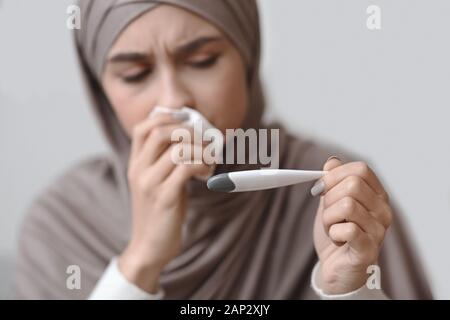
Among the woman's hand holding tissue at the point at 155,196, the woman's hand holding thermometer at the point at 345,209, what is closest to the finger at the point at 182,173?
the woman's hand holding tissue at the point at 155,196

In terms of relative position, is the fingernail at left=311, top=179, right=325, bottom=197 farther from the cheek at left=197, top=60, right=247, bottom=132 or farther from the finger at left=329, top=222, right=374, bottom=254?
the cheek at left=197, top=60, right=247, bottom=132

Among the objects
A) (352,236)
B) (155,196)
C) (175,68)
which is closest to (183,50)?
(175,68)

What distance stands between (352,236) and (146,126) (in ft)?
0.73

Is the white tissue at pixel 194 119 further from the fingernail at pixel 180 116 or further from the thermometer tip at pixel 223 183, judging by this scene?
the thermometer tip at pixel 223 183

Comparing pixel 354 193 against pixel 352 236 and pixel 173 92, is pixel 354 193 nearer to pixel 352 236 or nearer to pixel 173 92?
pixel 352 236

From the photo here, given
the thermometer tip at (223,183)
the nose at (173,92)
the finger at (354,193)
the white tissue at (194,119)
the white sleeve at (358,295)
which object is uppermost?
the nose at (173,92)

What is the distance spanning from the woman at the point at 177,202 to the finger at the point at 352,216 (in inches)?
2.0

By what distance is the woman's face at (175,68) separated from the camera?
20.5 inches

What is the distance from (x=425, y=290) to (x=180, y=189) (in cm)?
26

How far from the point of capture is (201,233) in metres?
0.60

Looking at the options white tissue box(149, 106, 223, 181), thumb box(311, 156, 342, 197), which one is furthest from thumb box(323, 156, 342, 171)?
white tissue box(149, 106, 223, 181)

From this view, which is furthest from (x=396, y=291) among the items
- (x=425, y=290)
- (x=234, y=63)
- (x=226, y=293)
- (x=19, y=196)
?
(x=19, y=196)

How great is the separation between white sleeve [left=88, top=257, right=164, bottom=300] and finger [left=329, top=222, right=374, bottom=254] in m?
0.21

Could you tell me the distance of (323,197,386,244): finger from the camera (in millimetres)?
381
